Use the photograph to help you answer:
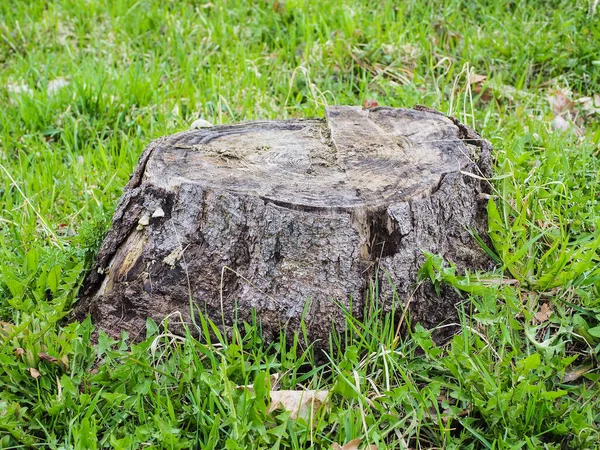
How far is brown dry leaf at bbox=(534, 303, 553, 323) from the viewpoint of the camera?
7.95 ft

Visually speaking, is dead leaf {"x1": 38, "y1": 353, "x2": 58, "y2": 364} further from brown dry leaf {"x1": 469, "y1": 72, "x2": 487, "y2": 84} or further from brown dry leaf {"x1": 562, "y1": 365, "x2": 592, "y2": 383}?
brown dry leaf {"x1": 469, "y1": 72, "x2": 487, "y2": 84}

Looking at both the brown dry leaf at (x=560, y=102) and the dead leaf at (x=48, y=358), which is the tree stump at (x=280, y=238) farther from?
the brown dry leaf at (x=560, y=102)

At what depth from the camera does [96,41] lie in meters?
4.91

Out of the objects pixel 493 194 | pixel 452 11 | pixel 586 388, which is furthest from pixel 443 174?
pixel 452 11

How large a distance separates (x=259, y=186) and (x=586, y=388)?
4.18ft

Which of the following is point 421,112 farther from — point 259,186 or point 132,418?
point 132,418

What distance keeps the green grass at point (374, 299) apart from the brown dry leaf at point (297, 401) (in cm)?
4

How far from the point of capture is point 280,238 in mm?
2314

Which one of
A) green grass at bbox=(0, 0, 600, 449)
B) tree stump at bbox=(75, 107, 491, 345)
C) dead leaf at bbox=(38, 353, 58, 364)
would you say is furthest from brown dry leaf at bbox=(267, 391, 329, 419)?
dead leaf at bbox=(38, 353, 58, 364)

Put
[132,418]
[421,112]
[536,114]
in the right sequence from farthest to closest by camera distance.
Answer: [536,114], [421,112], [132,418]

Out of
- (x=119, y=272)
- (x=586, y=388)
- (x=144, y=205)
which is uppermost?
(x=144, y=205)

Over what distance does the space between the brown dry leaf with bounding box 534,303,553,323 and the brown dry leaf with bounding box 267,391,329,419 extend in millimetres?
815

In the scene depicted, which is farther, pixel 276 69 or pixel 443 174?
→ pixel 276 69

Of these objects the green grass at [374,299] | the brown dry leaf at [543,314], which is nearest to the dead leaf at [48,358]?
the green grass at [374,299]
